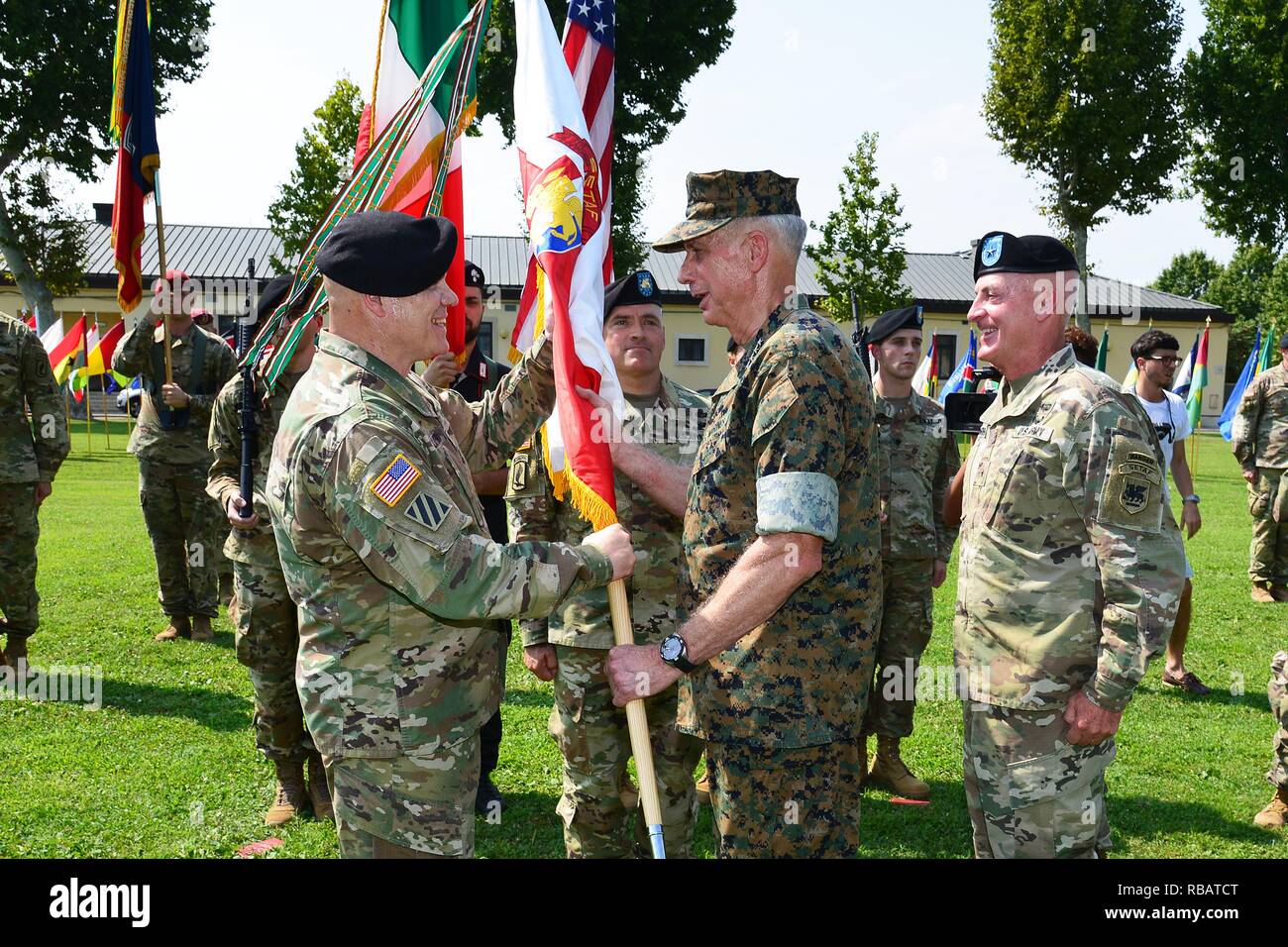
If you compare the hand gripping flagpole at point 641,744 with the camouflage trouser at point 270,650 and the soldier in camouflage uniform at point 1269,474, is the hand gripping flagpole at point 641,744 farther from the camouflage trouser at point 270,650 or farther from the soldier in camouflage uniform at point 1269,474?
the soldier in camouflage uniform at point 1269,474

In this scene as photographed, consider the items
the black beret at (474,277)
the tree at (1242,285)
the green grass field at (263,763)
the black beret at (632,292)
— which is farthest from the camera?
the tree at (1242,285)

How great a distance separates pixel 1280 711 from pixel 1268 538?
7143 millimetres

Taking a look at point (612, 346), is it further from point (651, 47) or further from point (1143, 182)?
point (1143, 182)

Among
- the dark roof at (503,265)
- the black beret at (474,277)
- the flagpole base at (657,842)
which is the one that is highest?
the dark roof at (503,265)

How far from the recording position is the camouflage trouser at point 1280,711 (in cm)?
512

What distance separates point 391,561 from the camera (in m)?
2.81

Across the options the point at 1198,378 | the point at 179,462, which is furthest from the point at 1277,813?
the point at 1198,378

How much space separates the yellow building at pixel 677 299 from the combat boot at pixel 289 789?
132 feet

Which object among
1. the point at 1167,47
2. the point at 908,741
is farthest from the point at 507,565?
the point at 1167,47

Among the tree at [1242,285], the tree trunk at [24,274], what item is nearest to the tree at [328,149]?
the tree trunk at [24,274]

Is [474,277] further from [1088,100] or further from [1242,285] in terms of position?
[1242,285]

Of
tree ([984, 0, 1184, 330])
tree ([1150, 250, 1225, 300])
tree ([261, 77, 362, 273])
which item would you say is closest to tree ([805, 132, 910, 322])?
tree ([984, 0, 1184, 330])

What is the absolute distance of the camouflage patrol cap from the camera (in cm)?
314

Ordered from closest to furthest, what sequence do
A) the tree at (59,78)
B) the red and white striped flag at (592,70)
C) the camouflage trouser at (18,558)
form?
the red and white striped flag at (592,70) → the camouflage trouser at (18,558) → the tree at (59,78)
